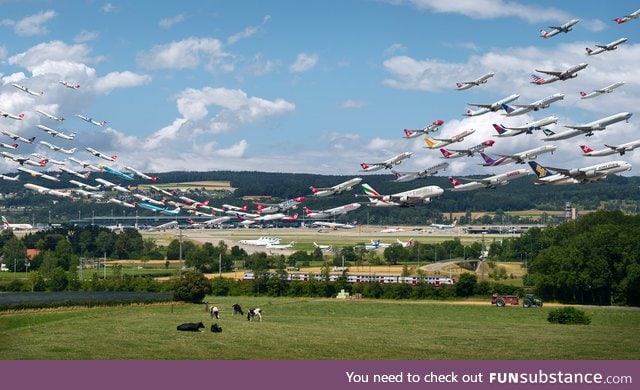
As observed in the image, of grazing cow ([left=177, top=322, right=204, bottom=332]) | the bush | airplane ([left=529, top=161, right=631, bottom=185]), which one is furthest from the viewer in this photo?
airplane ([left=529, top=161, right=631, bottom=185])

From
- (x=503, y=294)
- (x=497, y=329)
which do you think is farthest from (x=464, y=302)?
(x=497, y=329)

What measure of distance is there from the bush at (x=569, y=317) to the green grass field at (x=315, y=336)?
1.06 m

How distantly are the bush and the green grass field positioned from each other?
41.6 inches

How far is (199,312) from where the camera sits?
9000 cm

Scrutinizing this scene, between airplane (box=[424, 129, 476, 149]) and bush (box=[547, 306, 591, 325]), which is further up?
airplane (box=[424, 129, 476, 149])

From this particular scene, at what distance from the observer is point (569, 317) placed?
8369 cm

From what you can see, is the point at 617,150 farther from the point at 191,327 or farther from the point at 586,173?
the point at 191,327

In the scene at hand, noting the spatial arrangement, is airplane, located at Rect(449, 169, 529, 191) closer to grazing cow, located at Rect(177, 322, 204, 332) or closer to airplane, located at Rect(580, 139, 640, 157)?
airplane, located at Rect(580, 139, 640, 157)

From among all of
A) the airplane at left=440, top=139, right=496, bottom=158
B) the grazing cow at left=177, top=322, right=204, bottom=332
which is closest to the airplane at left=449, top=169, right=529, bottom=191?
the airplane at left=440, top=139, right=496, bottom=158

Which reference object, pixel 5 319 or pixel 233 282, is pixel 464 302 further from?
pixel 5 319

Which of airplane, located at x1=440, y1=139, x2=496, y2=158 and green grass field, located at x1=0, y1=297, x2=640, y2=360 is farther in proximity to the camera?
airplane, located at x1=440, y1=139, x2=496, y2=158

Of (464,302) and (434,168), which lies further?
(434,168)

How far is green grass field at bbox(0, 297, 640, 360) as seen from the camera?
56938 millimetres

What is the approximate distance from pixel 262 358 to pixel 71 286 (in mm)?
89411
